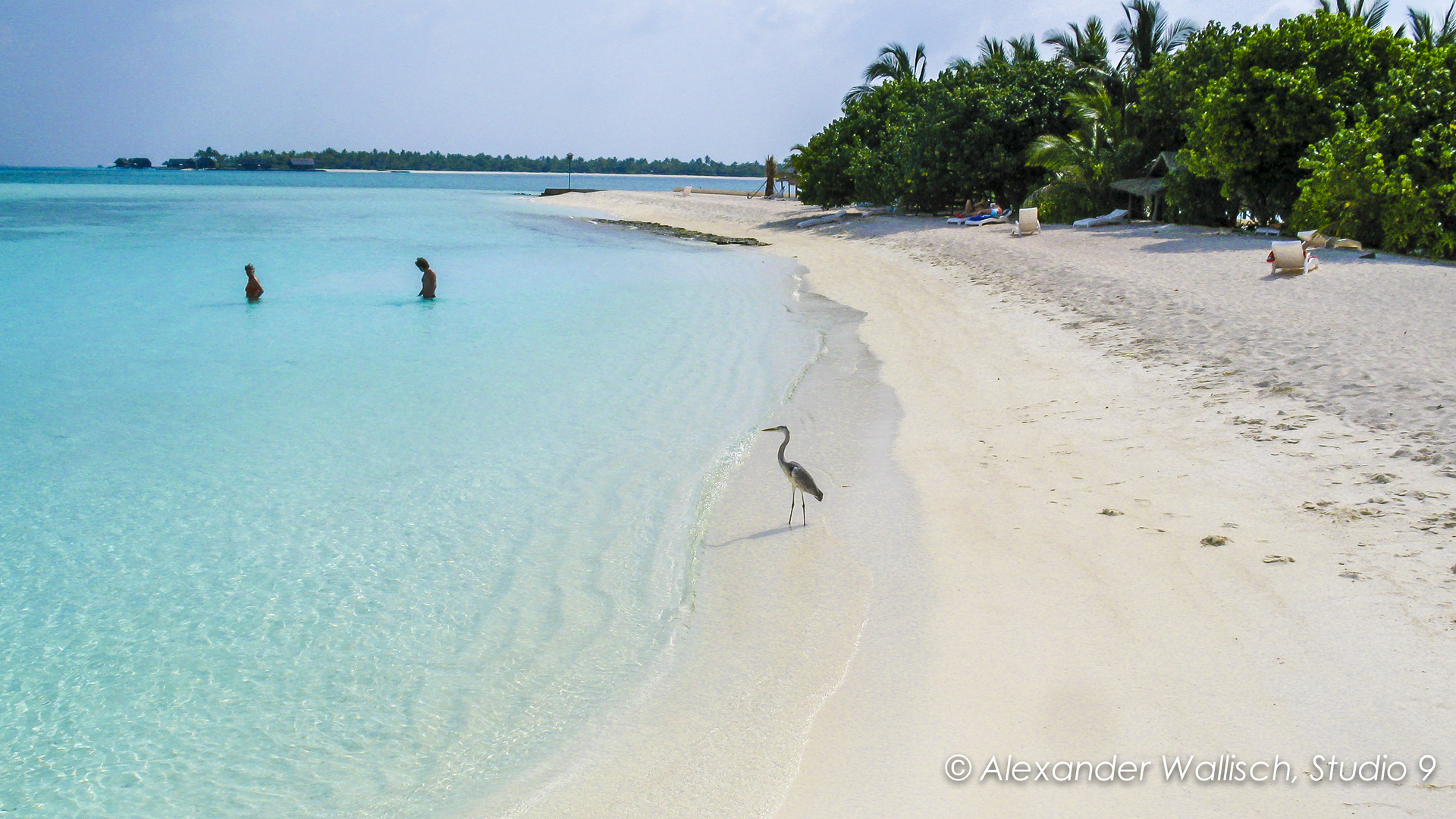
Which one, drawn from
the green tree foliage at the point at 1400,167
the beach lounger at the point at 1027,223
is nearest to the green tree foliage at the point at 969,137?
the beach lounger at the point at 1027,223

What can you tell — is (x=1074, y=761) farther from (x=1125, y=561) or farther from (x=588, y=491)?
(x=588, y=491)

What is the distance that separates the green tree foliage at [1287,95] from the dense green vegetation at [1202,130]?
0.03 meters

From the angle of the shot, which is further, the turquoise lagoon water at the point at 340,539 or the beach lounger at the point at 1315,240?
the beach lounger at the point at 1315,240

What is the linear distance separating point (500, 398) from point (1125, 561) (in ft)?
23.9

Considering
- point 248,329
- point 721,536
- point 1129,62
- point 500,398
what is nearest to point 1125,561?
point 721,536

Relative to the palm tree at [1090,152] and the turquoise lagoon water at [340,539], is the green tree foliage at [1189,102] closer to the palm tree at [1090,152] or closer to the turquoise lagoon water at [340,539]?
the palm tree at [1090,152]

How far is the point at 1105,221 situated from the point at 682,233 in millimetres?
16944

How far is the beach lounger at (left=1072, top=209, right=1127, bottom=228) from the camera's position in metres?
24.1

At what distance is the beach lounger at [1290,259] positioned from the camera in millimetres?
13188

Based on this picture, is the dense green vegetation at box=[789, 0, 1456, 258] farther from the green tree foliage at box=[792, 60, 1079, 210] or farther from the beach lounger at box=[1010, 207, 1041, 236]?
the beach lounger at box=[1010, 207, 1041, 236]

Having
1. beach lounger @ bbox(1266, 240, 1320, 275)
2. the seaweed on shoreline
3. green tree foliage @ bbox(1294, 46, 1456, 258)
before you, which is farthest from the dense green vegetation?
the seaweed on shoreline

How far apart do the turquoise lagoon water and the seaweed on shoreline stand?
1516cm

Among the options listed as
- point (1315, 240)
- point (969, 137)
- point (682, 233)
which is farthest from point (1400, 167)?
point (682, 233)

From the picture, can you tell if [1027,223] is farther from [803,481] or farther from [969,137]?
[803,481]
